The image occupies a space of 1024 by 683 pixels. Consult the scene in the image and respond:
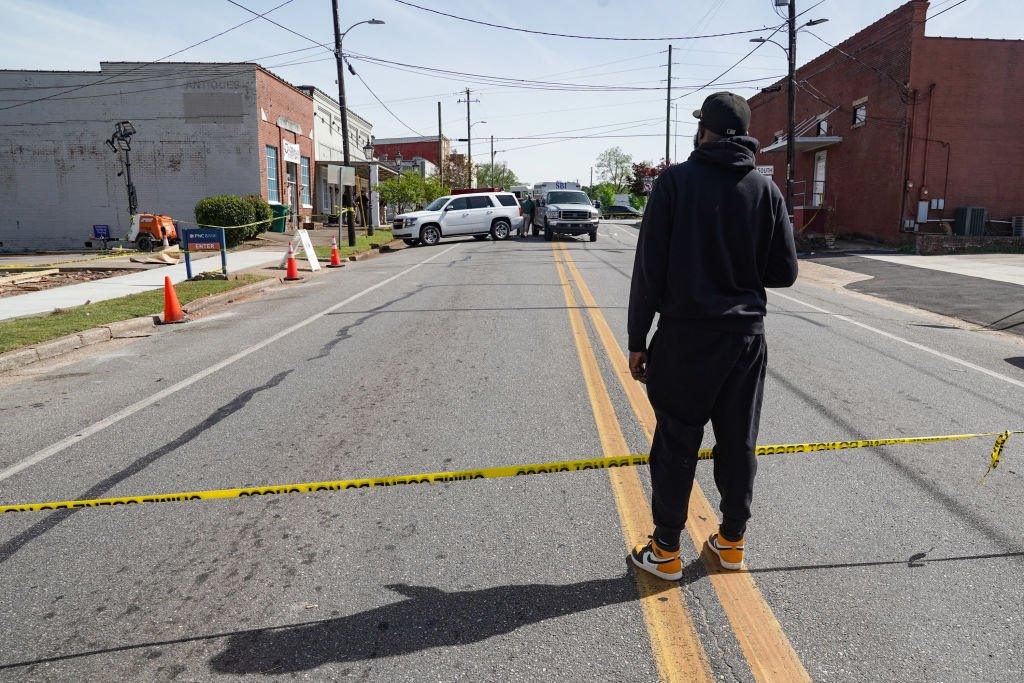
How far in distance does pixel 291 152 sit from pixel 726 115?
34.1m

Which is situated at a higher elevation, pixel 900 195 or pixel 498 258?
pixel 900 195

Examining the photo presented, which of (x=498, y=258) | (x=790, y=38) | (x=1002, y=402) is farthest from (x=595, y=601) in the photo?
(x=790, y=38)

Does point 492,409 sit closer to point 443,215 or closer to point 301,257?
point 301,257

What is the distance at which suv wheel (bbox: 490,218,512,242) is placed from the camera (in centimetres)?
3008

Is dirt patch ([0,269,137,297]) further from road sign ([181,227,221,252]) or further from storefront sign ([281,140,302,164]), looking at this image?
storefront sign ([281,140,302,164])

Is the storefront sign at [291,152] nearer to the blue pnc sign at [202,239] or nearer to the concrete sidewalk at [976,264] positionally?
the blue pnc sign at [202,239]

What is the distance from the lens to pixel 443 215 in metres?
29.1

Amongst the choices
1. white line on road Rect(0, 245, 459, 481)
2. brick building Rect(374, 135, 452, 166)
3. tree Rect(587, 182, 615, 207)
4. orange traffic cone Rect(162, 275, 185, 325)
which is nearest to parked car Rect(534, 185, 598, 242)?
white line on road Rect(0, 245, 459, 481)

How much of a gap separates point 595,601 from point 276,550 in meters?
1.53

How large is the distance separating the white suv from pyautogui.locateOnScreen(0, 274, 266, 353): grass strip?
46.0 feet

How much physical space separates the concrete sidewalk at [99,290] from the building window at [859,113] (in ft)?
70.8

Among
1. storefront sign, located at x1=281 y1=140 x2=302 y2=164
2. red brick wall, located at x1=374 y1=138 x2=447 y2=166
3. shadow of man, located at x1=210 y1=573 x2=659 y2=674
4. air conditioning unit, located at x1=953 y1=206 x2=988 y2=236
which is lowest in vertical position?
shadow of man, located at x1=210 y1=573 x2=659 y2=674

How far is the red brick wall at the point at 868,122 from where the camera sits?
24.8 meters

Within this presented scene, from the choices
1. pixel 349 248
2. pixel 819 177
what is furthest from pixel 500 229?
pixel 819 177
